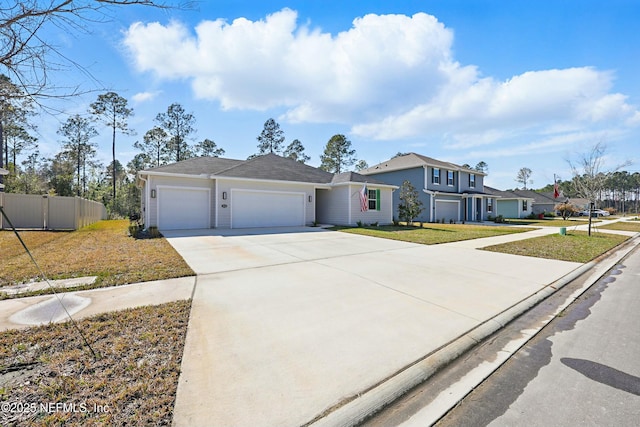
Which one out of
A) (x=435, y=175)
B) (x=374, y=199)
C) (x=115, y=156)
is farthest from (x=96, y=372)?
(x=115, y=156)

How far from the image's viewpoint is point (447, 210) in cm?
2427

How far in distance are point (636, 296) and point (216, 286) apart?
7238mm

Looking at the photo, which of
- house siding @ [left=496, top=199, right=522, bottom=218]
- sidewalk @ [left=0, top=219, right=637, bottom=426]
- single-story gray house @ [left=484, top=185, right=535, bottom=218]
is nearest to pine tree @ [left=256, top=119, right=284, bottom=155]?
single-story gray house @ [left=484, top=185, right=535, bottom=218]

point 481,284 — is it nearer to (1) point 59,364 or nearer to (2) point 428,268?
(2) point 428,268

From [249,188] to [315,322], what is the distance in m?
12.8

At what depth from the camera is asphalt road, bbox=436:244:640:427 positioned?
1.90 m

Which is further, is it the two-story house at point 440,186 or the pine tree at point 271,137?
the pine tree at point 271,137

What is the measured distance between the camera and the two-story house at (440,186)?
22922mm

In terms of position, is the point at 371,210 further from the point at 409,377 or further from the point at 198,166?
the point at 409,377

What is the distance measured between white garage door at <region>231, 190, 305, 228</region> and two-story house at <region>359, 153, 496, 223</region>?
36.7 feet

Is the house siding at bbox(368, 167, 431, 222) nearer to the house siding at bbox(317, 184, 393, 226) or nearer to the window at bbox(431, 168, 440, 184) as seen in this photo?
the window at bbox(431, 168, 440, 184)

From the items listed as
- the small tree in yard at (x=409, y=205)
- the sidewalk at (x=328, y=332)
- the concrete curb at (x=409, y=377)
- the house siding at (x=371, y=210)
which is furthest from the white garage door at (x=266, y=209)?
the concrete curb at (x=409, y=377)

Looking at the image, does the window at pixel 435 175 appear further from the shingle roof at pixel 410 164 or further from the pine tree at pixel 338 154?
the pine tree at pixel 338 154

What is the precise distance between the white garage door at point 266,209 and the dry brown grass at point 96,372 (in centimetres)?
1183
